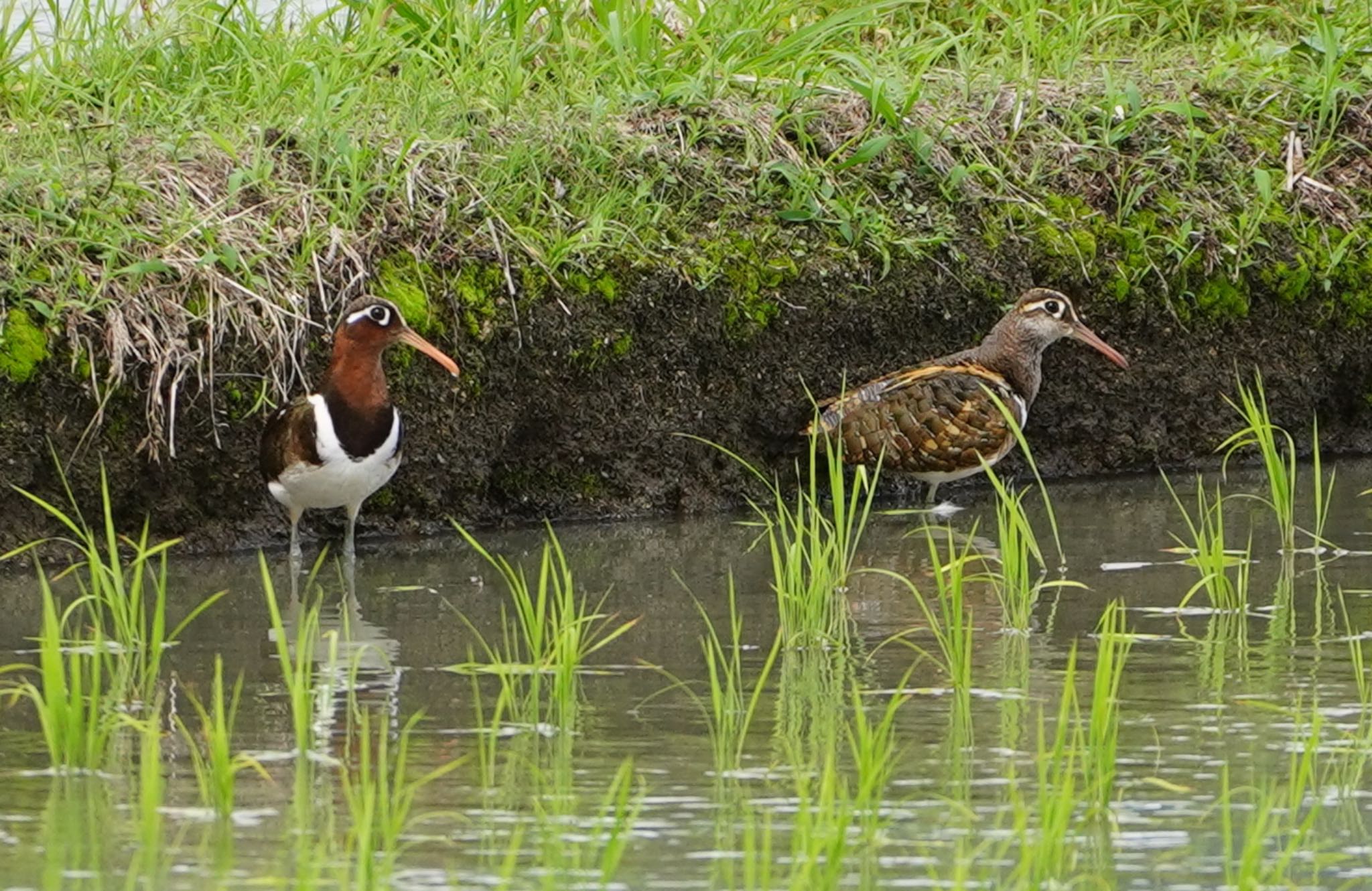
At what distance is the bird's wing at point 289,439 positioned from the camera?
648cm

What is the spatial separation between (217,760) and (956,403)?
13.8 feet

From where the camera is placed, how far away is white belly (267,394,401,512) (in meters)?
6.46

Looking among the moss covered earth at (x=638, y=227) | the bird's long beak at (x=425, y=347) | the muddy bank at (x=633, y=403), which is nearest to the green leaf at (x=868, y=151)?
the moss covered earth at (x=638, y=227)

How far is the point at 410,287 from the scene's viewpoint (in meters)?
7.14

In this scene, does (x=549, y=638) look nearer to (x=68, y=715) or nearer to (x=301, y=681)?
(x=301, y=681)

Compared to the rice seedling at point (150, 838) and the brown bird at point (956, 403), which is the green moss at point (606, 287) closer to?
the brown bird at point (956, 403)

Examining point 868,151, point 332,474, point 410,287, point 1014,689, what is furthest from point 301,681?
point 868,151

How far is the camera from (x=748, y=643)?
5.45 metres

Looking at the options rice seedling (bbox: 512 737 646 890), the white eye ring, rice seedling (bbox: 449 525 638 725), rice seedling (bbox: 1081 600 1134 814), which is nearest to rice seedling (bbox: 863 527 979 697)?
rice seedling (bbox: 1081 600 1134 814)

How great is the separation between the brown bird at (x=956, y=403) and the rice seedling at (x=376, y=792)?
3090 millimetres

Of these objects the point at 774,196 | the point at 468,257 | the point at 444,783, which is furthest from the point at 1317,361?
the point at 444,783

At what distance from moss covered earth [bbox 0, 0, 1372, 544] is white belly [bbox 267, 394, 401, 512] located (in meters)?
0.35

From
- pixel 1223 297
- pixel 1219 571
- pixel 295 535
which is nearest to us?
pixel 1219 571

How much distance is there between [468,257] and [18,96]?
67.1 inches
